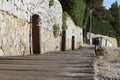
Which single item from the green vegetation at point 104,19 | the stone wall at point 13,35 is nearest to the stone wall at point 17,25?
the stone wall at point 13,35

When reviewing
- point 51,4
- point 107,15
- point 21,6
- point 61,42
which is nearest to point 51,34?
point 51,4

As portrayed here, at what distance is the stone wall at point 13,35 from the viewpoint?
8.02 m

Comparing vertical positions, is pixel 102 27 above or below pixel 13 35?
above

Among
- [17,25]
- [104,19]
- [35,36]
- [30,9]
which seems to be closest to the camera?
[17,25]

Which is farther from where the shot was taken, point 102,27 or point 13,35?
point 102,27

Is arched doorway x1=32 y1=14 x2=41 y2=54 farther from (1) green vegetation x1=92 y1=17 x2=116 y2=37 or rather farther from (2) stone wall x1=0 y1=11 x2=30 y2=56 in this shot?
(1) green vegetation x1=92 y1=17 x2=116 y2=37

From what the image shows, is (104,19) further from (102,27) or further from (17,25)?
(17,25)

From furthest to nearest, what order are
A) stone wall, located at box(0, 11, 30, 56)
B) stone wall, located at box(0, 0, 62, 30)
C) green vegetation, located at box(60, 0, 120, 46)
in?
green vegetation, located at box(60, 0, 120, 46)
stone wall, located at box(0, 0, 62, 30)
stone wall, located at box(0, 11, 30, 56)

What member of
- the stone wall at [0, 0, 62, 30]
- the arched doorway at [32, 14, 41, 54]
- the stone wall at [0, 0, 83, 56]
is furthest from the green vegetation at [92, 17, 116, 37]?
the arched doorway at [32, 14, 41, 54]

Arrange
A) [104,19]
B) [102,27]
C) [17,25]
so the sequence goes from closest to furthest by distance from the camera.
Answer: [17,25] < [102,27] < [104,19]

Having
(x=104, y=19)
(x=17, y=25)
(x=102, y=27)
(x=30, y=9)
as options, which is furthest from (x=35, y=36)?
(x=104, y=19)

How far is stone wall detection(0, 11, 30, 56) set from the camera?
802 centimetres

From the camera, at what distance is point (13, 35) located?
29.2 feet

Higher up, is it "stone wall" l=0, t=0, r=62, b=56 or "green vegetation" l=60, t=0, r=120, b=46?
"green vegetation" l=60, t=0, r=120, b=46
